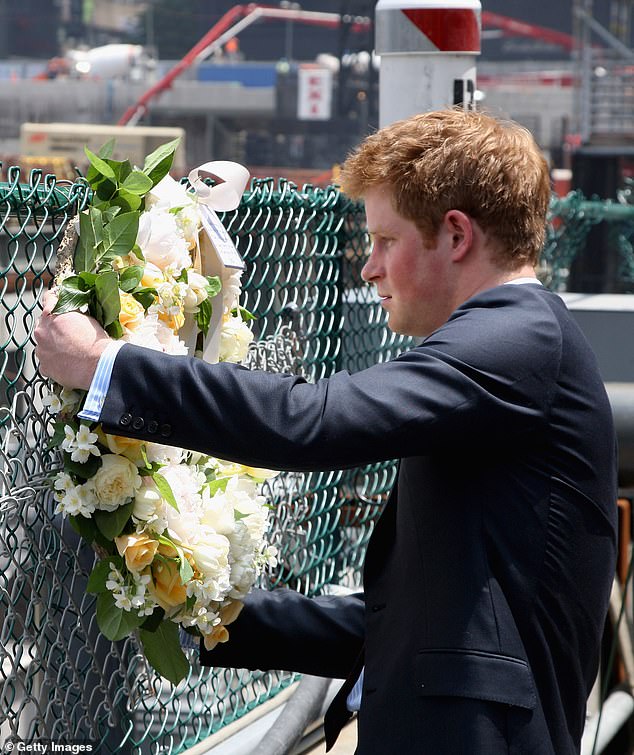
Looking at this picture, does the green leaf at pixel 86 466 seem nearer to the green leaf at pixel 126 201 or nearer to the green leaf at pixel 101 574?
the green leaf at pixel 101 574

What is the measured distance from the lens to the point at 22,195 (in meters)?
2.29

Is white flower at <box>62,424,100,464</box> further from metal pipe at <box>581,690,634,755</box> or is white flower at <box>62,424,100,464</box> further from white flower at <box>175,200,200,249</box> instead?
metal pipe at <box>581,690,634,755</box>

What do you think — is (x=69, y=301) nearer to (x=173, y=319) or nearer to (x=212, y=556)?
(x=173, y=319)

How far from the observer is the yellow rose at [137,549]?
2059 mm

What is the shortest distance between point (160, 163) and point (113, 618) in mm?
873

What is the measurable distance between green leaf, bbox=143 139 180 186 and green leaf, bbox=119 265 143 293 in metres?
0.20

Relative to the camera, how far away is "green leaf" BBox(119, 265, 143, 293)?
203 centimetres

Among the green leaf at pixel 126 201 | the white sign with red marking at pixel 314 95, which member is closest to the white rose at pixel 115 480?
the green leaf at pixel 126 201

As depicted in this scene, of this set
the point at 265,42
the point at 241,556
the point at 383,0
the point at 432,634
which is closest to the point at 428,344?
the point at 432,634

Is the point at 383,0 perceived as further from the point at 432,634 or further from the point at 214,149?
the point at 214,149

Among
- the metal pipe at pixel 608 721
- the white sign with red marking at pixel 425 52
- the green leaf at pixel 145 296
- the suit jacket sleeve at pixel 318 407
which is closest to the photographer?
the suit jacket sleeve at pixel 318 407

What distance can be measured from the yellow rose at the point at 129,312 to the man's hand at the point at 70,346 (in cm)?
6

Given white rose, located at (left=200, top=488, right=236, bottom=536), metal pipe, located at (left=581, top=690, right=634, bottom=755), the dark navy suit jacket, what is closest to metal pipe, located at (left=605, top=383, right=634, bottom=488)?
the dark navy suit jacket

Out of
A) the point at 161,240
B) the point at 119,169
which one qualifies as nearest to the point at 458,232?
the point at 161,240
